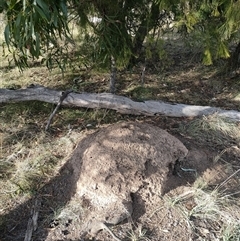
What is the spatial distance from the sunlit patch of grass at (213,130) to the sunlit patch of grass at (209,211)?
1.01m

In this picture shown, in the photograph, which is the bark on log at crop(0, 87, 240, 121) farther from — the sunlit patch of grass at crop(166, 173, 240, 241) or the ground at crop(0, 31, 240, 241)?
the sunlit patch of grass at crop(166, 173, 240, 241)

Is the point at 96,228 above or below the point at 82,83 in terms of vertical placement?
below

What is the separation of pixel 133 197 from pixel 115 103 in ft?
5.72

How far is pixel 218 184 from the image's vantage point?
111 inches

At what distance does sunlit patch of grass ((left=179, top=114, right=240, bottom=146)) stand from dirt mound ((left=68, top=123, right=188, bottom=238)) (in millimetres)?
860

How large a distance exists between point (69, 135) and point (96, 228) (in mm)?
1504

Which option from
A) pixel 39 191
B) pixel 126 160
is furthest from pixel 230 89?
pixel 39 191

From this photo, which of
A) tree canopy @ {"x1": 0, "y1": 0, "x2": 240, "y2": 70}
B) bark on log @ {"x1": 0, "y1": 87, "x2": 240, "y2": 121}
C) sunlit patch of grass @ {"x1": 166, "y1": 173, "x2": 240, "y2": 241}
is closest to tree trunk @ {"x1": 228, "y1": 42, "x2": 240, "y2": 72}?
tree canopy @ {"x1": 0, "y1": 0, "x2": 240, "y2": 70}

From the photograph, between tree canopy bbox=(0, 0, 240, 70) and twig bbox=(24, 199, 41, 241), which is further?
tree canopy bbox=(0, 0, 240, 70)

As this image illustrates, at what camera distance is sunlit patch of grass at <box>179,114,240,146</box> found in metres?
3.62

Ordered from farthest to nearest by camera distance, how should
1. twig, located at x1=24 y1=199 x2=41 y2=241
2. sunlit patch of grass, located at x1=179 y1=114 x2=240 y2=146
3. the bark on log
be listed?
the bark on log < sunlit patch of grass, located at x1=179 y1=114 x2=240 y2=146 < twig, located at x1=24 y1=199 x2=41 y2=241

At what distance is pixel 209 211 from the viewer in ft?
8.18

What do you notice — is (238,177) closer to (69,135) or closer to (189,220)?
(189,220)

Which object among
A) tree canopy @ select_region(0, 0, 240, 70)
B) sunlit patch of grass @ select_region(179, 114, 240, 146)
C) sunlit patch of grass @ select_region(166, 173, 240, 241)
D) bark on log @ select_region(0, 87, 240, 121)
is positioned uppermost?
tree canopy @ select_region(0, 0, 240, 70)
